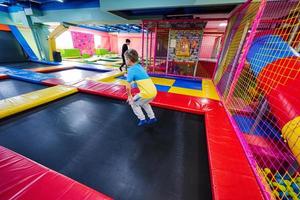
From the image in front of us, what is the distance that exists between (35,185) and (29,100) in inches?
83.3

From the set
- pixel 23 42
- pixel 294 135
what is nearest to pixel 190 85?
pixel 294 135

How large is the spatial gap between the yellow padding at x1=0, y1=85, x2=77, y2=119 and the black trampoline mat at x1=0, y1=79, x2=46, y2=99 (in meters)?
0.78

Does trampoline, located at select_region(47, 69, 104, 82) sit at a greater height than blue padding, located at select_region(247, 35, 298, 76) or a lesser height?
lesser

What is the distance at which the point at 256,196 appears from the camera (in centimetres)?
110

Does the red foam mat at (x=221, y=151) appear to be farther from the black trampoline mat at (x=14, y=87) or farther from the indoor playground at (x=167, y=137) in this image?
the black trampoline mat at (x=14, y=87)

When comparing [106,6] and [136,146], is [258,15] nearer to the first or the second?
[136,146]

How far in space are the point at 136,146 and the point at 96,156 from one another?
0.49 metres

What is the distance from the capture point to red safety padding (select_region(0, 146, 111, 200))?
101 centimetres

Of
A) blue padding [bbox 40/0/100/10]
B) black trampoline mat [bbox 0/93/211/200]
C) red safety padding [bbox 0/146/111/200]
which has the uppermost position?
blue padding [bbox 40/0/100/10]

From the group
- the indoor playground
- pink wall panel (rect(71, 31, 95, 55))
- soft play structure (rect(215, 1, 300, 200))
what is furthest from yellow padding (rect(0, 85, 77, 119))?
pink wall panel (rect(71, 31, 95, 55))

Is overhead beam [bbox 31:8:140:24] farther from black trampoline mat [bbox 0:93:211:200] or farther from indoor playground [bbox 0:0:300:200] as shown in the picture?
black trampoline mat [bbox 0:93:211:200]

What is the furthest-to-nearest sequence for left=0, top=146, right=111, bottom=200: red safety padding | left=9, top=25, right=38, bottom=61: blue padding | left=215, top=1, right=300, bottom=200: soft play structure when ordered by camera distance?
1. left=9, top=25, right=38, bottom=61: blue padding
2. left=215, top=1, right=300, bottom=200: soft play structure
3. left=0, top=146, right=111, bottom=200: red safety padding

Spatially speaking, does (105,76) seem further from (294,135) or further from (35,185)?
(294,135)

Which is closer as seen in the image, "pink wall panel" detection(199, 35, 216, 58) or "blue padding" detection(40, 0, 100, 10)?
"blue padding" detection(40, 0, 100, 10)
